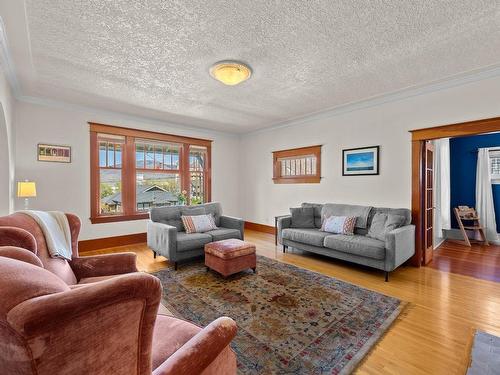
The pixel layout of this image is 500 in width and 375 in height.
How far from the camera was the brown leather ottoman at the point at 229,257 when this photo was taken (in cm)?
304

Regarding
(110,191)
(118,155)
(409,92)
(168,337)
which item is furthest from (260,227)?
(168,337)

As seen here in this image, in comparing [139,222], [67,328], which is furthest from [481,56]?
[139,222]

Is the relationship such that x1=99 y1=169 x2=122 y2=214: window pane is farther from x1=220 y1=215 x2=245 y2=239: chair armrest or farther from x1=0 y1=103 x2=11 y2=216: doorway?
x1=220 y1=215 x2=245 y2=239: chair armrest

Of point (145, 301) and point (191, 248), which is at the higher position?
point (145, 301)

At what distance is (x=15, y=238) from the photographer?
1238 millimetres

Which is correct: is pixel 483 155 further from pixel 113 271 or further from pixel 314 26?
pixel 113 271

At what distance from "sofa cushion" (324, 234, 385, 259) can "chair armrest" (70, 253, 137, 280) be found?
265 centimetres

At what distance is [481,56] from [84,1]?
154 inches

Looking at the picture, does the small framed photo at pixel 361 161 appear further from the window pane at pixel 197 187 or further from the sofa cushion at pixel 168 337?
the sofa cushion at pixel 168 337

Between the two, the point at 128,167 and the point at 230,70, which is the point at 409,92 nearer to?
the point at 230,70

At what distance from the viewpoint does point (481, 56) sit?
2652mm

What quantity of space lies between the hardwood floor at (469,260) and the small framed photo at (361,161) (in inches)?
66.7

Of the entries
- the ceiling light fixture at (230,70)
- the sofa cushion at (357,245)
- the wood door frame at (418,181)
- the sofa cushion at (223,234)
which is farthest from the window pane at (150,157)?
the wood door frame at (418,181)

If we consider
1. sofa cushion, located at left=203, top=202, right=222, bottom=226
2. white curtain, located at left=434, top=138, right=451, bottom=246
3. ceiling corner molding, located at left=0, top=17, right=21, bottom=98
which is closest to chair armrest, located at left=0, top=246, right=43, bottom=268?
ceiling corner molding, located at left=0, top=17, right=21, bottom=98
